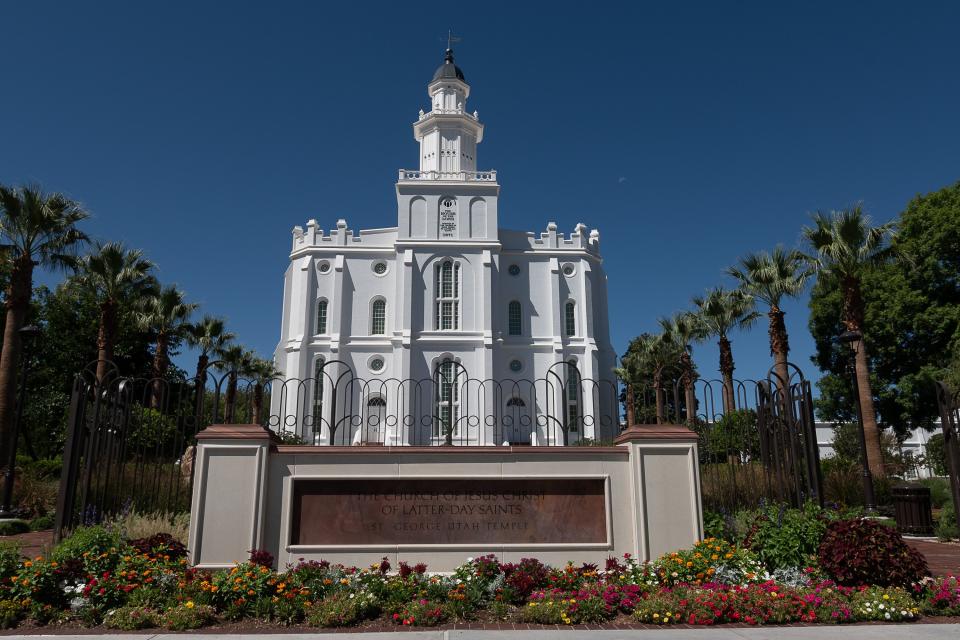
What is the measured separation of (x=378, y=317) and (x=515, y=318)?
8883 mm

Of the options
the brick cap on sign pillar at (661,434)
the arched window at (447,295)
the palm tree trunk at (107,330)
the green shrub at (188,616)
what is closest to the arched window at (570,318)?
the arched window at (447,295)

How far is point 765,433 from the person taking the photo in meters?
10.2

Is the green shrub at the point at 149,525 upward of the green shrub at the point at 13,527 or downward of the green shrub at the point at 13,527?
upward

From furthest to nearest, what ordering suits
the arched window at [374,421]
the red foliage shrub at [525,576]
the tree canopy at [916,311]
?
the tree canopy at [916,311] → the arched window at [374,421] → the red foliage shrub at [525,576]

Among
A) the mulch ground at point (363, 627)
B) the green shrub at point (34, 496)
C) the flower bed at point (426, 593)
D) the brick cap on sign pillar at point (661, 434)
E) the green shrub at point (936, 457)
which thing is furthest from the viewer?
the green shrub at point (936, 457)

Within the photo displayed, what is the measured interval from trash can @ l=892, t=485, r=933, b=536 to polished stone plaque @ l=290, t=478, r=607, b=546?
1048 centimetres

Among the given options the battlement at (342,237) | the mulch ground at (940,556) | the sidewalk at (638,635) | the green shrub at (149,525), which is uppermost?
the battlement at (342,237)

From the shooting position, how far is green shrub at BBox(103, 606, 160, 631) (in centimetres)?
662

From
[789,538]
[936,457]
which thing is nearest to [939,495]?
[936,457]

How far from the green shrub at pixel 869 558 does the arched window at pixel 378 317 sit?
3683cm

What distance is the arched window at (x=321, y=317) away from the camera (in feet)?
141

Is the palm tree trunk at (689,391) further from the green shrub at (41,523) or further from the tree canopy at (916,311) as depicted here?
the green shrub at (41,523)

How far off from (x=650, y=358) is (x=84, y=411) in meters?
36.3

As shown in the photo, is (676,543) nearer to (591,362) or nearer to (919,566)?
(919,566)
